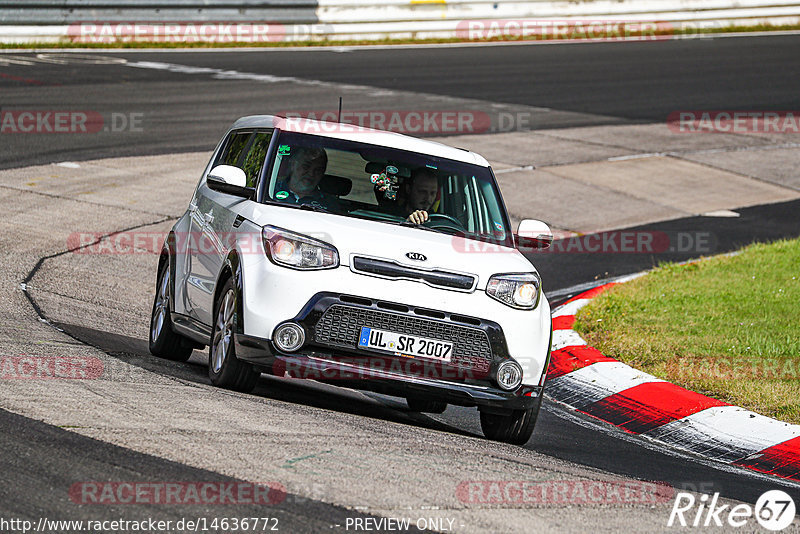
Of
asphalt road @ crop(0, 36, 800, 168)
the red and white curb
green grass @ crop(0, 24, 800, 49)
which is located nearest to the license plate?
the red and white curb

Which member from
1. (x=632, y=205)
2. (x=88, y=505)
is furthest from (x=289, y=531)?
(x=632, y=205)

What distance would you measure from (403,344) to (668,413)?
2450mm

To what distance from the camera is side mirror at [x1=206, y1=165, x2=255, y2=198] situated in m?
7.71

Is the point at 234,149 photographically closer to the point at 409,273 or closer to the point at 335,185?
the point at 335,185

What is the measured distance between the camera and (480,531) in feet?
16.4

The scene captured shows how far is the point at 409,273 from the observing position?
696 cm

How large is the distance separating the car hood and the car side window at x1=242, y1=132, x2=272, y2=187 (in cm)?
44

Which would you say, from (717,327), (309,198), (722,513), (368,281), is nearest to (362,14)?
(717,327)

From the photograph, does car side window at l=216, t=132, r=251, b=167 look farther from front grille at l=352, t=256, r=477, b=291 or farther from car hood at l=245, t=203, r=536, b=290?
front grille at l=352, t=256, r=477, b=291

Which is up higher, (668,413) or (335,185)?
(335,185)

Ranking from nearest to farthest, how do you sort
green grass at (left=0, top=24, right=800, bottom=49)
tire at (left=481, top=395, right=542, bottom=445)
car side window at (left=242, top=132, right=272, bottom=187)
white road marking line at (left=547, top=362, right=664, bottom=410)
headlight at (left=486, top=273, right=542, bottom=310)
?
headlight at (left=486, top=273, right=542, bottom=310), tire at (left=481, top=395, right=542, bottom=445), car side window at (left=242, top=132, right=272, bottom=187), white road marking line at (left=547, top=362, right=664, bottom=410), green grass at (left=0, top=24, right=800, bottom=49)

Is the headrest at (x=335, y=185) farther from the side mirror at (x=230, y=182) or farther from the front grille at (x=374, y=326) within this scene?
the front grille at (x=374, y=326)

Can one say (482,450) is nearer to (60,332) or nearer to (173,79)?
(60,332)

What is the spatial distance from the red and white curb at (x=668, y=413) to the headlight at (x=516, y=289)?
1497 millimetres
